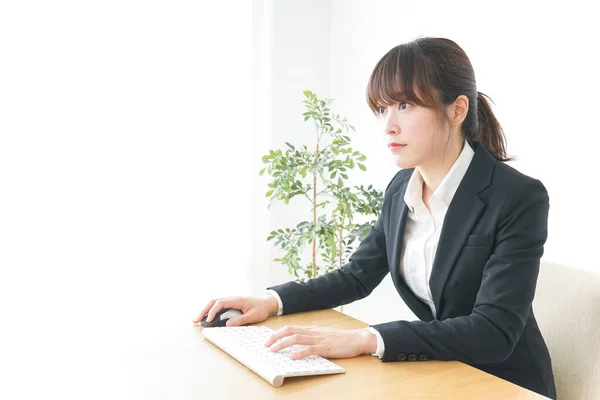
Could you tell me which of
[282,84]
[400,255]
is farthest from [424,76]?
[282,84]

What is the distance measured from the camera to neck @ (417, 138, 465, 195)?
158 centimetres

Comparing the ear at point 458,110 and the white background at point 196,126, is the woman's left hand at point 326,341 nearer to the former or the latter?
the ear at point 458,110

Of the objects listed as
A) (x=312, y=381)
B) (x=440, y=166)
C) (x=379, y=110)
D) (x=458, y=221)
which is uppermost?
(x=379, y=110)

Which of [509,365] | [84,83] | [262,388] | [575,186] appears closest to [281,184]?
[84,83]

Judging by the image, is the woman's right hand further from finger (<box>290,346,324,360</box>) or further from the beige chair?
the beige chair

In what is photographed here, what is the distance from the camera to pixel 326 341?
129 centimetres

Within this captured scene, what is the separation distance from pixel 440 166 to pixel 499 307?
1.29 feet

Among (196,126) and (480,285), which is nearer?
(480,285)

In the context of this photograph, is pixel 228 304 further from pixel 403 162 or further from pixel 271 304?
pixel 403 162

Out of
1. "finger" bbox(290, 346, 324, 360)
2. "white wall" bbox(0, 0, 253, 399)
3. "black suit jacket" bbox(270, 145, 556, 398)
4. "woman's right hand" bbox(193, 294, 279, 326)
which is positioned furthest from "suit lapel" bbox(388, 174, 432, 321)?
"white wall" bbox(0, 0, 253, 399)

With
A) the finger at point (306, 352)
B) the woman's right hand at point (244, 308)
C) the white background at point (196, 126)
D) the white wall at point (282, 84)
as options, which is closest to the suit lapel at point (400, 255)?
the woman's right hand at point (244, 308)

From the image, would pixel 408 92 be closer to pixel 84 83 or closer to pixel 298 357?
pixel 298 357

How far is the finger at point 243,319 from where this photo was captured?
4.93ft

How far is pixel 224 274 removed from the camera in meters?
3.06
